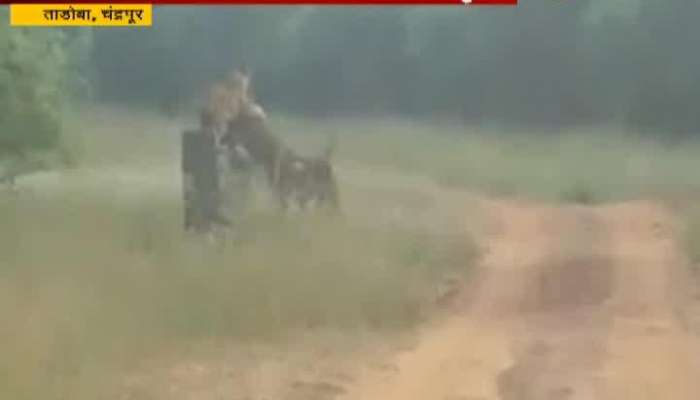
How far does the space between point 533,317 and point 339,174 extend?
91 cm

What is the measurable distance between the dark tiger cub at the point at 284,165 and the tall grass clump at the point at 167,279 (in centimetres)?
11

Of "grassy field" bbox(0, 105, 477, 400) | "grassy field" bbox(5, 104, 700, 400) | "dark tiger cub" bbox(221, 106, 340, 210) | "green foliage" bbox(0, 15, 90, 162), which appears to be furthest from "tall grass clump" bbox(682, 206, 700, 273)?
"green foliage" bbox(0, 15, 90, 162)

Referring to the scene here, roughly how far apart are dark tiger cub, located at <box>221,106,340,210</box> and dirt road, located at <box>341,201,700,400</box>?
61cm

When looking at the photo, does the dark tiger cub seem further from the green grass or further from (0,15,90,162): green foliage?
(0,15,90,162): green foliage

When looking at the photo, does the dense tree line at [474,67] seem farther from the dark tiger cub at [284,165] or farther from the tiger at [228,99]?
the dark tiger cub at [284,165]

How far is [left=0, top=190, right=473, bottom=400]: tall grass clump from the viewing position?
3.58 m

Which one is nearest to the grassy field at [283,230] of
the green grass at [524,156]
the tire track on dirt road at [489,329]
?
the green grass at [524,156]

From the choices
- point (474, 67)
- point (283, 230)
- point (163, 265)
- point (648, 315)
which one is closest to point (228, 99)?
point (283, 230)

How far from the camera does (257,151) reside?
184 inches

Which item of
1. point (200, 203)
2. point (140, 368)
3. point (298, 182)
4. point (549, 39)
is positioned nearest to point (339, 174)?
point (298, 182)

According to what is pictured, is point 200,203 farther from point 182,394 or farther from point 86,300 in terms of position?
point 182,394

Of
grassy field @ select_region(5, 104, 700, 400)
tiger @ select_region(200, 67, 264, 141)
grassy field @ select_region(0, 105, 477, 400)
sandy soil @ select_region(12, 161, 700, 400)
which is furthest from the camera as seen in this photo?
tiger @ select_region(200, 67, 264, 141)

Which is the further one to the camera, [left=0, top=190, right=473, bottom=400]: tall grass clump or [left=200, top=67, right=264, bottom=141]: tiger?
[left=200, top=67, right=264, bottom=141]: tiger

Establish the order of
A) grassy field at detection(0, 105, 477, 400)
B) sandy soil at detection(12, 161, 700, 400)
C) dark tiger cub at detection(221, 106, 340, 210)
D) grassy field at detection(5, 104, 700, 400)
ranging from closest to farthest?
sandy soil at detection(12, 161, 700, 400), grassy field at detection(0, 105, 477, 400), grassy field at detection(5, 104, 700, 400), dark tiger cub at detection(221, 106, 340, 210)
